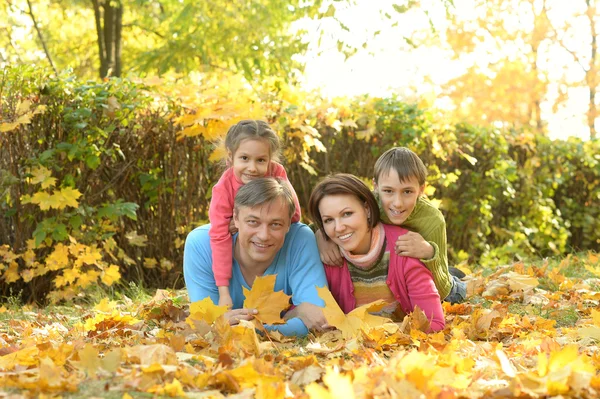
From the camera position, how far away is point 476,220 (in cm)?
781

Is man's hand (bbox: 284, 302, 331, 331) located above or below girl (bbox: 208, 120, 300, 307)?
below

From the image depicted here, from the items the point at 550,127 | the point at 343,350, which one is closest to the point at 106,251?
the point at 343,350

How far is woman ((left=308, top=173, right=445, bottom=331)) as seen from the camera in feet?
10.9

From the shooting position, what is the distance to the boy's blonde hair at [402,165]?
3.53 m

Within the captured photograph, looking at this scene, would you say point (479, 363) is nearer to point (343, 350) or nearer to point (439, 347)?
point (439, 347)

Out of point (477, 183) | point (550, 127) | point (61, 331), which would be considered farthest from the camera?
point (550, 127)

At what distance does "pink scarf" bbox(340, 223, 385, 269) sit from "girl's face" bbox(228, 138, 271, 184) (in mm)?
637

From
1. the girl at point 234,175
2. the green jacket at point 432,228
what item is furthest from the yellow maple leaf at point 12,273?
the green jacket at point 432,228

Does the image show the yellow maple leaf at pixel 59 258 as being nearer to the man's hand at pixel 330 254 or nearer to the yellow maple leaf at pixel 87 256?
the yellow maple leaf at pixel 87 256

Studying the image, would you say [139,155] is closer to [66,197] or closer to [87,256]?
[66,197]

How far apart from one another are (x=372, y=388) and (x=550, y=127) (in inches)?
628

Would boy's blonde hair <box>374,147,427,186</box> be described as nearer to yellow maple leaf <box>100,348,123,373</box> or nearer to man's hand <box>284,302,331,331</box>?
man's hand <box>284,302,331,331</box>

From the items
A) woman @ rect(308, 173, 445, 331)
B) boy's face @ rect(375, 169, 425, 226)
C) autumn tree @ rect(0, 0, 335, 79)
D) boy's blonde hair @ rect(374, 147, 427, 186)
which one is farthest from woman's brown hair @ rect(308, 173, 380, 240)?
autumn tree @ rect(0, 0, 335, 79)

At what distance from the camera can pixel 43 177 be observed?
192 inches
